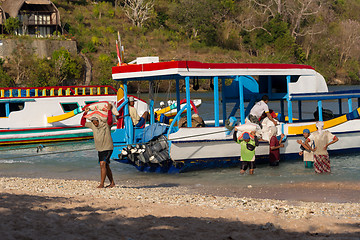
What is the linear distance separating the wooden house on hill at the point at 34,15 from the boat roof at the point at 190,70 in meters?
49.8

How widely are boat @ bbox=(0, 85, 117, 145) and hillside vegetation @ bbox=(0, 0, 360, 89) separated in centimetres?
4159

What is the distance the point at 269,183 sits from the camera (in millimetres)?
14250

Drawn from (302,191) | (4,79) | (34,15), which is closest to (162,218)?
(302,191)

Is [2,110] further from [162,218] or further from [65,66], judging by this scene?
[65,66]

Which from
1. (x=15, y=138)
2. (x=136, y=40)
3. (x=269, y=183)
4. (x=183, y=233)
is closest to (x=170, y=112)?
(x=15, y=138)

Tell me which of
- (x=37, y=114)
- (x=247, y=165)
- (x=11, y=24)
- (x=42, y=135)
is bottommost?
(x=42, y=135)

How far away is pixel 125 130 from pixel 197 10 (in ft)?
212

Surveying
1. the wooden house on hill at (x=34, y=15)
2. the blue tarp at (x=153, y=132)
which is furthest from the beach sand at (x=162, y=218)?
the wooden house on hill at (x=34, y=15)

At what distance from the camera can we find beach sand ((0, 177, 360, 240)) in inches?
279

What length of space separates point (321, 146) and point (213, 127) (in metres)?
2.89

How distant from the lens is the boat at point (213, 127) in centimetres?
1489

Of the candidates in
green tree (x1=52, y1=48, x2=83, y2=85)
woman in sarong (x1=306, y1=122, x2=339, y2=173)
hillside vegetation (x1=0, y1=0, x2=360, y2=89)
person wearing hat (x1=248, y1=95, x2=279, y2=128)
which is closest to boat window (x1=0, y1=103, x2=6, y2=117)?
person wearing hat (x1=248, y1=95, x2=279, y2=128)

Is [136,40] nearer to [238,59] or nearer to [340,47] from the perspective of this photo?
[238,59]

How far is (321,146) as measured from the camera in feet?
48.3
